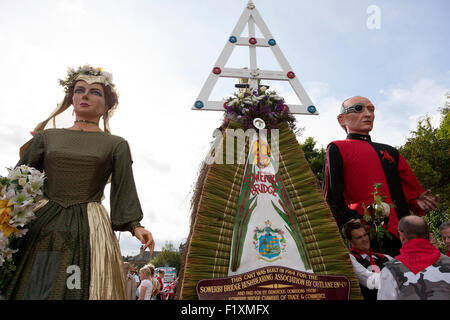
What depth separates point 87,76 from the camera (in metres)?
3.27

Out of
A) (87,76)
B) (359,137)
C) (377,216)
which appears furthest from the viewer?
(359,137)

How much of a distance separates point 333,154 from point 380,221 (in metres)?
0.84

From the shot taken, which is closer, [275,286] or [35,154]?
[275,286]

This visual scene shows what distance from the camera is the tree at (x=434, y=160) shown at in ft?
43.5

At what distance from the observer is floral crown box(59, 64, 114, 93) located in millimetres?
3272

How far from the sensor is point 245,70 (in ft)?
12.9

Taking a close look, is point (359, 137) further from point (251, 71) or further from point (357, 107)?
point (251, 71)

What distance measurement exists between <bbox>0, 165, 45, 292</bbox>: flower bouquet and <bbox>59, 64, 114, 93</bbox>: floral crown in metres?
1.06

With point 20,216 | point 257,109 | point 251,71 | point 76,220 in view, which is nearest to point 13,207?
point 20,216

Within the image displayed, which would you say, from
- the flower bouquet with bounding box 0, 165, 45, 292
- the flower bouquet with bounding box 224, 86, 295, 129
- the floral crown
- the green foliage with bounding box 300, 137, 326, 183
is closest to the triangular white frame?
the flower bouquet with bounding box 224, 86, 295, 129

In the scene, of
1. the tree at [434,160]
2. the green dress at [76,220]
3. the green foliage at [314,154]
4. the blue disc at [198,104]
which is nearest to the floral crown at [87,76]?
the green dress at [76,220]

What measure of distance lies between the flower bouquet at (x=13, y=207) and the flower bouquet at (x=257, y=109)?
1789 mm

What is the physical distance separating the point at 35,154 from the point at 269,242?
2.04 meters
